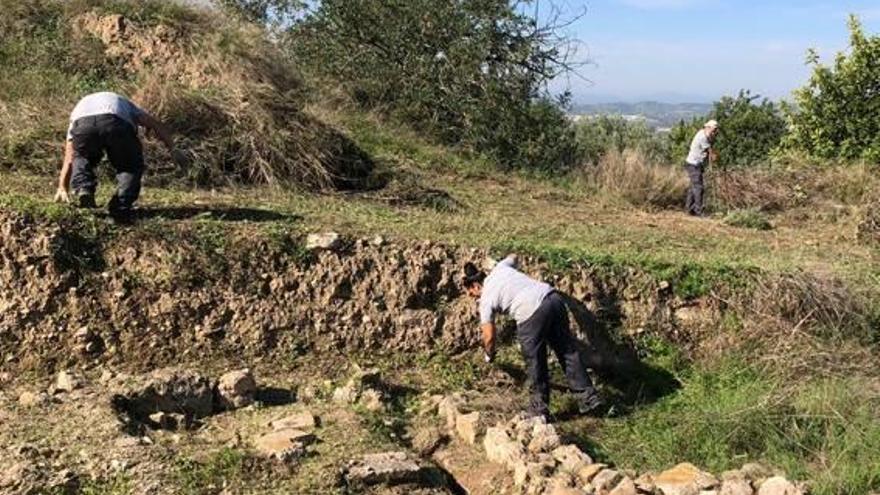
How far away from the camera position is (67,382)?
19.4ft

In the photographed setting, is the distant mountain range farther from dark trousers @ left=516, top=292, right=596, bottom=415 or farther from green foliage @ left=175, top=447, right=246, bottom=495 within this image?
green foliage @ left=175, top=447, right=246, bottom=495

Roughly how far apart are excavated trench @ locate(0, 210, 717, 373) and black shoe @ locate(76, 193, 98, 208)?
13.3 inches

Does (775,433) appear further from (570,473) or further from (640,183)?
(640,183)

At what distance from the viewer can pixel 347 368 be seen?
6.80 m

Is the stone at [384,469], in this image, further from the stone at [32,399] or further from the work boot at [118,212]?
the work boot at [118,212]

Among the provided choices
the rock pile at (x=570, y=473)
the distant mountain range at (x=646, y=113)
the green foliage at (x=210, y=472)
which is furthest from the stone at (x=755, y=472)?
the distant mountain range at (x=646, y=113)

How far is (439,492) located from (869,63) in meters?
14.4

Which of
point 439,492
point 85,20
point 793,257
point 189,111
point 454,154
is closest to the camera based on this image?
point 439,492

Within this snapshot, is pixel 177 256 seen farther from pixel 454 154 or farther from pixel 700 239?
pixel 454 154

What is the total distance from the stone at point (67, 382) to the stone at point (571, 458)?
3.10m

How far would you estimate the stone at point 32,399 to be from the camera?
18.3ft

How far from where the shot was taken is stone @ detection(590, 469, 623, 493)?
16.9ft

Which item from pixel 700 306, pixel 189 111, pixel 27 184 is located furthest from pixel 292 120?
pixel 700 306

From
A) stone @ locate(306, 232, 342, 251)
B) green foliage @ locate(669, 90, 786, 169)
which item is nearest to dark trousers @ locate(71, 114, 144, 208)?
stone @ locate(306, 232, 342, 251)
